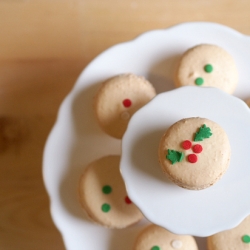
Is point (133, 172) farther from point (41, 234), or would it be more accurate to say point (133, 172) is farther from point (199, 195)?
point (41, 234)

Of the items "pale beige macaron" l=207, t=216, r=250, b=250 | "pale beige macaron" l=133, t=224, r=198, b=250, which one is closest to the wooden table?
"pale beige macaron" l=133, t=224, r=198, b=250

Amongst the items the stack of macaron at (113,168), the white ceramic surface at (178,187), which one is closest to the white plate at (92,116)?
the stack of macaron at (113,168)

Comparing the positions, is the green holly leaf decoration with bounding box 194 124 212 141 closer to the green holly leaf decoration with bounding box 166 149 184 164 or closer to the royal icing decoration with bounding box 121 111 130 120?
the green holly leaf decoration with bounding box 166 149 184 164

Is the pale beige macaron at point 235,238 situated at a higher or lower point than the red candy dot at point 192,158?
lower

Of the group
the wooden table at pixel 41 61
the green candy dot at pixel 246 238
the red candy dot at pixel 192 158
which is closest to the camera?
the red candy dot at pixel 192 158

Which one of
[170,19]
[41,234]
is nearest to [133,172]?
[41,234]

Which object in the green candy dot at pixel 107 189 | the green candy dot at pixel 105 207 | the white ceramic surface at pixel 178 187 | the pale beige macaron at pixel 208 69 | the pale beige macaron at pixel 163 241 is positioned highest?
the pale beige macaron at pixel 208 69

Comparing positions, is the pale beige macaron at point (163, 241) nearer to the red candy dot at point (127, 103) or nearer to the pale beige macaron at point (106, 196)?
the pale beige macaron at point (106, 196)
